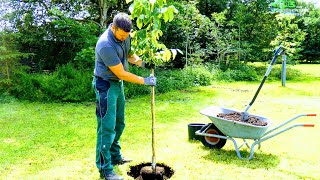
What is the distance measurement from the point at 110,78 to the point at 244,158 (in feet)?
5.98

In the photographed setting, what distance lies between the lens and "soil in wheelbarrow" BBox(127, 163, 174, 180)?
3.14m

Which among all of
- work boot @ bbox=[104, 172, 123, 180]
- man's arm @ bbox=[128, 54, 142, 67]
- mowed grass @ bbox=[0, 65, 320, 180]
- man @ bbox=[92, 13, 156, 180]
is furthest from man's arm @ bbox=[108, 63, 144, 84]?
mowed grass @ bbox=[0, 65, 320, 180]

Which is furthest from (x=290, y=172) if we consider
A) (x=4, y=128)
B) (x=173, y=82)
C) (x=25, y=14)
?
(x=25, y=14)

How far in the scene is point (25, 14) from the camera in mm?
8695

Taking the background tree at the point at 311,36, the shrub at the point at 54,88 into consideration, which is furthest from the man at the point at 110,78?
the background tree at the point at 311,36

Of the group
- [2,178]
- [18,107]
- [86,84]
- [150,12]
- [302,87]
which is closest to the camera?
[150,12]

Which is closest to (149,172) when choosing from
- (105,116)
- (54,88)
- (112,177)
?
(112,177)

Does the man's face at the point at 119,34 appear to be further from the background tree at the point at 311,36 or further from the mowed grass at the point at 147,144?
the background tree at the point at 311,36

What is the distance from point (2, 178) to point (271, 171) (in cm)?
280

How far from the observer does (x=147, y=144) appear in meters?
4.20

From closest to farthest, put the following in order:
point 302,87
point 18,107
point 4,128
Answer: point 4,128 < point 18,107 < point 302,87

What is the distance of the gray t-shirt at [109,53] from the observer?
2756mm

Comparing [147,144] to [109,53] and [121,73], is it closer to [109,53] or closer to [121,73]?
[121,73]

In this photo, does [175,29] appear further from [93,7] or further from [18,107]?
[18,107]
